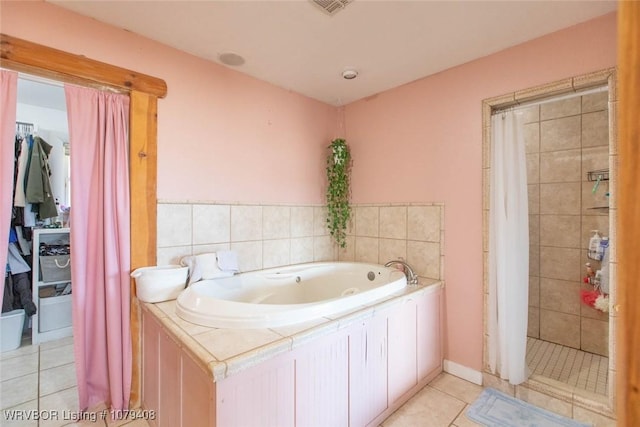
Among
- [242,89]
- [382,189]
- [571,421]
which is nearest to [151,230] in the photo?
[242,89]

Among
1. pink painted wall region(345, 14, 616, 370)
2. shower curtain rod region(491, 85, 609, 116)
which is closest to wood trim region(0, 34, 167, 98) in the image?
pink painted wall region(345, 14, 616, 370)

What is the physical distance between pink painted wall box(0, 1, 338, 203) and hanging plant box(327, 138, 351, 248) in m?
0.14

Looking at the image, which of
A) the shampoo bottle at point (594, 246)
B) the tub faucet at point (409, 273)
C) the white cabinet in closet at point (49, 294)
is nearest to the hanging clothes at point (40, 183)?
the white cabinet in closet at point (49, 294)

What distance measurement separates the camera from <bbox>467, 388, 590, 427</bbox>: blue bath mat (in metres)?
1.63

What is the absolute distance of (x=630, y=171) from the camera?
386 millimetres

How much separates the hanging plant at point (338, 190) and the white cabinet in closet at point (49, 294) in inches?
101

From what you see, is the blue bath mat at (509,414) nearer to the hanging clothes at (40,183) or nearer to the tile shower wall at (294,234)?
the tile shower wall at (294,234)

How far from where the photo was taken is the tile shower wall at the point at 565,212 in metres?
2.36

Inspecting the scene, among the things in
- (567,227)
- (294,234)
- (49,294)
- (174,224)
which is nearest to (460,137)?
(567,227)

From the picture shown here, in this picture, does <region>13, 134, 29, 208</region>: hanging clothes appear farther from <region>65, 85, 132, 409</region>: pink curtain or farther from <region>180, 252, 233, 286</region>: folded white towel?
<region>180, 252, 233, 286</region>: folded white towel

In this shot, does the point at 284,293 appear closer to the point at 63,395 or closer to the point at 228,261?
the point at 228,261

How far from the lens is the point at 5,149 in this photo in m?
1.42

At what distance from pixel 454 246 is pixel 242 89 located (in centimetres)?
205

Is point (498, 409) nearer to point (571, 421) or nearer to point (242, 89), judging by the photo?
point (571, 421)
